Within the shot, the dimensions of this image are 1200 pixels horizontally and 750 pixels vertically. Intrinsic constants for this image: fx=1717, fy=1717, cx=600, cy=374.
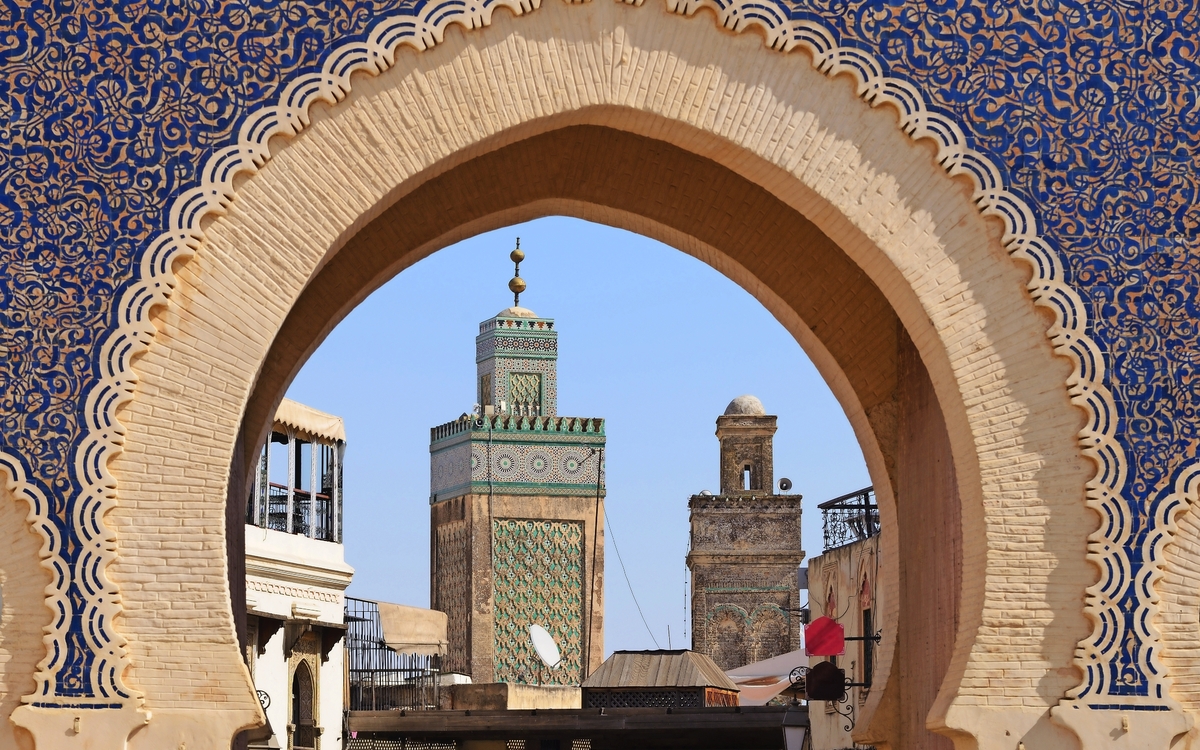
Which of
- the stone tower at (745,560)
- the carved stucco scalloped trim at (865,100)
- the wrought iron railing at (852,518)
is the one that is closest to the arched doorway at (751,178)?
the carved stucco scalloped trim at (865,100)

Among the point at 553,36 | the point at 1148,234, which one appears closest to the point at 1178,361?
the point at 1148,234

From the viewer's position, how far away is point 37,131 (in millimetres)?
4773

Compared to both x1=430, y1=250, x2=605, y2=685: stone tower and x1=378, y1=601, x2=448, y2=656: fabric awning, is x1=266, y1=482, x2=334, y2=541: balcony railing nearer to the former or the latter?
x1=378, y1=601, x2=448, y2=656: fabric awning

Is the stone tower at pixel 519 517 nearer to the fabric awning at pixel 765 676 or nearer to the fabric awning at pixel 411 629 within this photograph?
the fabric awning at pixel 765 676

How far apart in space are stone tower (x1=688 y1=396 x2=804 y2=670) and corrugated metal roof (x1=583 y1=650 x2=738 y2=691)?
701 centimetres

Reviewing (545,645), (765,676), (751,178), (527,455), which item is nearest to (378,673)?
(765,676)

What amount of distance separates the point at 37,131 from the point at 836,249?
2.78 metres

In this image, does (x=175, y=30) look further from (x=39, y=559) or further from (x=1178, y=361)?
(x=1178, y=361)

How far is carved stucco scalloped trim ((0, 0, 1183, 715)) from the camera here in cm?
461

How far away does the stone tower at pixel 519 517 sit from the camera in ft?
74.6

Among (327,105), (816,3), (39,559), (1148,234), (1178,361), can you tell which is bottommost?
(39,559)

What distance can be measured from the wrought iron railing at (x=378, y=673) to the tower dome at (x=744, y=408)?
27.0 ft

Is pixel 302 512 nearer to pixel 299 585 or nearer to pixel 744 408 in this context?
pixel 299 585

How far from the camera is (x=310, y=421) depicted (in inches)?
476
